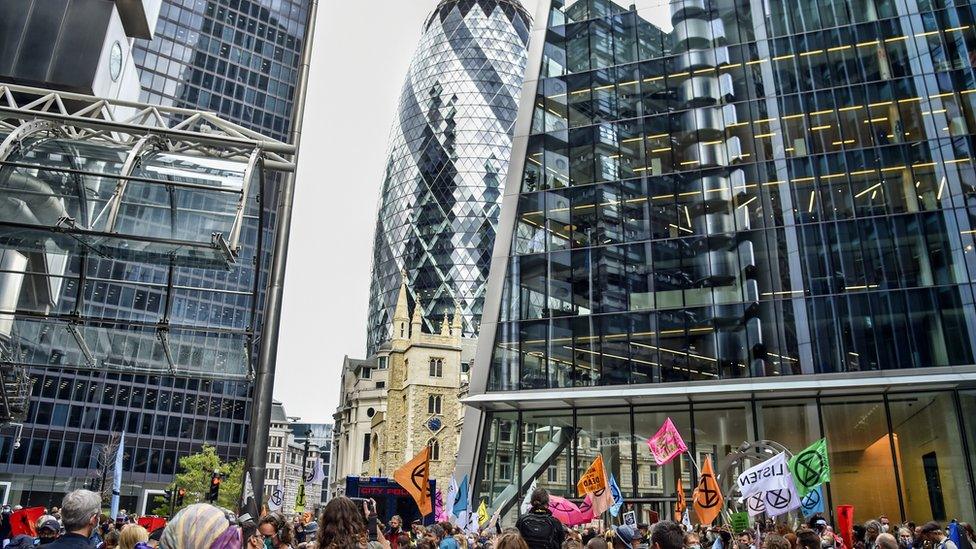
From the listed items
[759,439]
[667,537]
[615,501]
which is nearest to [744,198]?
[759,439]

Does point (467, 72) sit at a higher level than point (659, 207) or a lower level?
higher

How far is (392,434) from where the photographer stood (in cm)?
9769

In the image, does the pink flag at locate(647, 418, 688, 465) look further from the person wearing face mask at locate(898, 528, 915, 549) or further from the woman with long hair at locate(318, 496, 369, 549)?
the woman with long hair at locate(318, 496, 369, 549)

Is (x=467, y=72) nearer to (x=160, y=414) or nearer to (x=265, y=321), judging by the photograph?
(x=160, y=414)

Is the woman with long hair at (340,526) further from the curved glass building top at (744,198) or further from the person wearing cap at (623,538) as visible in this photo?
the curved glass building top at (744,198)

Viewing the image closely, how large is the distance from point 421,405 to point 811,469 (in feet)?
Result: 272

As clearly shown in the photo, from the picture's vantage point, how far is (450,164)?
130 metres

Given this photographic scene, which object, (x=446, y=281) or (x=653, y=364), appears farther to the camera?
(x=446, y=281)

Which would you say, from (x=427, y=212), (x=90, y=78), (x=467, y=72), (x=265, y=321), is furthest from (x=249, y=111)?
(x=265, y=321)

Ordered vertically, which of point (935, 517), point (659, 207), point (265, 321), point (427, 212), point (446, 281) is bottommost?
point (935, 517)

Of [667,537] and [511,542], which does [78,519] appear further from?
[667,537]

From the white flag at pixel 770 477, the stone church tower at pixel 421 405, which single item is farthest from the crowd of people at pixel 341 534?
the stone church tower at pixel 421 405

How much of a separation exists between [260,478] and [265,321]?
7.27 feet

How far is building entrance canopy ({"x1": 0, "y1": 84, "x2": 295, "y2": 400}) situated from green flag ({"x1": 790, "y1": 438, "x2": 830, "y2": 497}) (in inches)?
453
